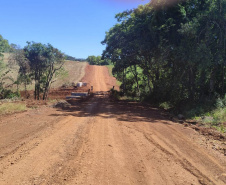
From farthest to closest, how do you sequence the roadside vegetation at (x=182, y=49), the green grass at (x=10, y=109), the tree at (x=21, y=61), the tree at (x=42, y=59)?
the tree at (x=42, y=59) → the tree at (x=21, y=61) → the roadside vegetation at (x=182, y=49) → the green grass at (x=10, y=109)

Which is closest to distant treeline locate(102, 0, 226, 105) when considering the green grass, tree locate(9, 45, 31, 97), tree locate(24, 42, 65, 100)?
tree locate(24, 42, 65, 100)

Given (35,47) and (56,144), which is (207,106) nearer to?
(56,144)

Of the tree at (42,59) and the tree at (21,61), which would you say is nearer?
the tree at (21,61)

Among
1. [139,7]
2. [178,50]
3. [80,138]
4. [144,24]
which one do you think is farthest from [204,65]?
[80,138]

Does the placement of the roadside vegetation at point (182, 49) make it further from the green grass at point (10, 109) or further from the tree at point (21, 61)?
the green grass at point (10, 109)

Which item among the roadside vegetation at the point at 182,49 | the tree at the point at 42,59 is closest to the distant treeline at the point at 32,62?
the tree at the point at 42,59

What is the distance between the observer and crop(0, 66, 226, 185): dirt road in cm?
377

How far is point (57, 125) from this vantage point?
7.50 m

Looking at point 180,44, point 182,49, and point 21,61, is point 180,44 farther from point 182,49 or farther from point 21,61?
point 21,61

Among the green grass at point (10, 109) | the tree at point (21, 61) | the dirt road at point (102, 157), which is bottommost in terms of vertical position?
the dirt road at point (102, 157)

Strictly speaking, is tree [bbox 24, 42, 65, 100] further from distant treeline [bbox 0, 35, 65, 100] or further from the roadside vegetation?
the roadside vegetation

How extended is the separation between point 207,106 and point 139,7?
30.8ft

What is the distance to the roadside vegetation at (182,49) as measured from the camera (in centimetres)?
1185

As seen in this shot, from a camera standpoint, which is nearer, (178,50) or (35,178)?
(35,178)
